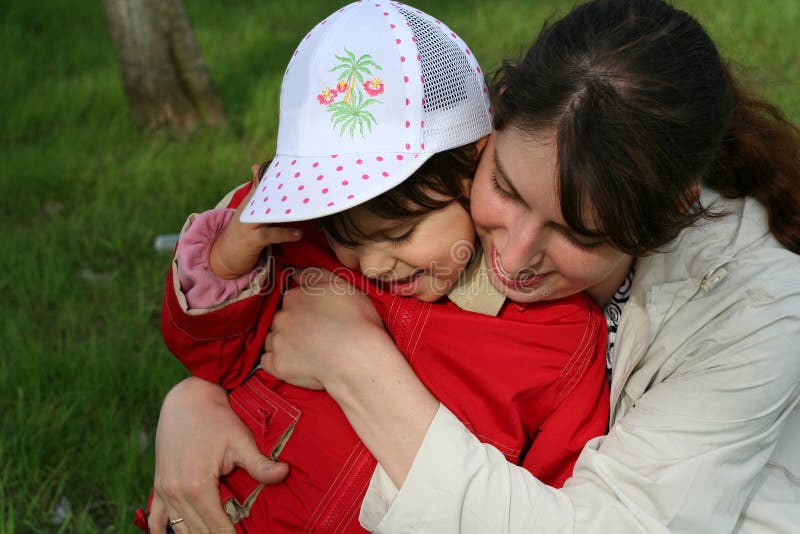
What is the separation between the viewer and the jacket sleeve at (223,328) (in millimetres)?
1957

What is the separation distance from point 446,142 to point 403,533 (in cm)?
79

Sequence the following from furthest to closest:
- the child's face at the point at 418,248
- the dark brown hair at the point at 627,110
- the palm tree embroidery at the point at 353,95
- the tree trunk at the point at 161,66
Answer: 1. the tree trunk at the point at 161,66
2. the child's face at the point at 418,248
3. the palm tree embroidery at the point at 353,95
4. the dark brown hair at the point at 627,110

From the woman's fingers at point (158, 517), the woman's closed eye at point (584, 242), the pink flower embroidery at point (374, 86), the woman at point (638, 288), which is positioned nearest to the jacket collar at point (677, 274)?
the woman at point (638, 288)

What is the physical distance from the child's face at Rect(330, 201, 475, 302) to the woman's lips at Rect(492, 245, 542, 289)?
10 centimetres

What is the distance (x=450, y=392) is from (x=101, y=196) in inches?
107

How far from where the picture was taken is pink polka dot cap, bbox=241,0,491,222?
1.78 m

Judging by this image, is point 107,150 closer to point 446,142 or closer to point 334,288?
point 334,288

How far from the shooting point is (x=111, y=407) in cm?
295

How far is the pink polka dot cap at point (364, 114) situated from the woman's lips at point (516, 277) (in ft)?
0.84

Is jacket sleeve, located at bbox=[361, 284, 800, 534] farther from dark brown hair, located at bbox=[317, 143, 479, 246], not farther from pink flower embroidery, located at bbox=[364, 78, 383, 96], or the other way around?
pink flower embroidery, located at bbox=[364, 78, 383, 96]

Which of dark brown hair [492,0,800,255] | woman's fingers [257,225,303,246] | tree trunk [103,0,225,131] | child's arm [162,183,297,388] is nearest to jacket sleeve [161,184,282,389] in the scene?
child's arm [162,183,297,388]

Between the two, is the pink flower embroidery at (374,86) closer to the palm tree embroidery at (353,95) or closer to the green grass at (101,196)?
the palm tree embroidery at (353,95)

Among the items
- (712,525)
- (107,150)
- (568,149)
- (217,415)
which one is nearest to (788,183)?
(568,149)

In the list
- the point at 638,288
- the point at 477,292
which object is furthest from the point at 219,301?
the point at 638,288
